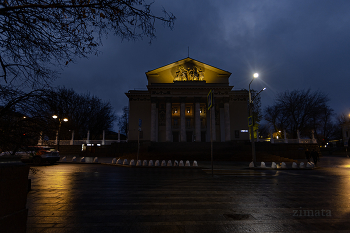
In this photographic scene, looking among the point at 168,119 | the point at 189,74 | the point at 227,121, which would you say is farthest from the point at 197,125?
the point at 189,74

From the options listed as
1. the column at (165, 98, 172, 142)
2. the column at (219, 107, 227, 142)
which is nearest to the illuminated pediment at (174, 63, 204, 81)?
the column at (165, 98, 172, 142)

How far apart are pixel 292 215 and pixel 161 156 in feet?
67.8

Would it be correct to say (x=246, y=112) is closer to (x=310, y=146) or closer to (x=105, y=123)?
(x=310, y=146)

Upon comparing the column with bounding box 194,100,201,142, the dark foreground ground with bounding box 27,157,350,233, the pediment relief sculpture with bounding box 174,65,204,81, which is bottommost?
the dark foreground ground with bounding box 27,157,350,233

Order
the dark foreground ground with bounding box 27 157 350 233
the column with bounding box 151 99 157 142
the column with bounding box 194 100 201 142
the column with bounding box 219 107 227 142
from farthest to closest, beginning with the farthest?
the column with bounding box 219 107 227 142 → the column with bounding box 151 99 157 142 → the column with bounding box 194 100 201 142 → the dark foreground ground with bounding box 27 157 350 233

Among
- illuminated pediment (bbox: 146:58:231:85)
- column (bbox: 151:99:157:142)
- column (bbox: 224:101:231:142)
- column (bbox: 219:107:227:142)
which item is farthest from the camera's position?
illuminated pediment (bbox: 146:58:231:85)

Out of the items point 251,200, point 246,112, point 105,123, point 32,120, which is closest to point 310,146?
point 246,112

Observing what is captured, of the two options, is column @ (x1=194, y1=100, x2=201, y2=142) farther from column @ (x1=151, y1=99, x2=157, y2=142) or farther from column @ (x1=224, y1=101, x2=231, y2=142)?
column @ (x1=151, y1=99, x2=157, y2=142)

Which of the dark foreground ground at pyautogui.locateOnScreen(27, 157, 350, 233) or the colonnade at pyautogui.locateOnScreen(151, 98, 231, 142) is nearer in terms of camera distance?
the dark foreground ground at pyautogui.locateOnScreen(27, 157, 350, 233)

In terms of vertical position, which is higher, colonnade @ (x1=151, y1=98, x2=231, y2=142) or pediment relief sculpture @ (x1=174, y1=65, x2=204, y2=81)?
pediment relief sculpture @ (x1=174, y1=65, x2=204, y2=81)

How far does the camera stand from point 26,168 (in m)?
2.83

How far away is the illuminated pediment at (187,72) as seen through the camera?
4109cm

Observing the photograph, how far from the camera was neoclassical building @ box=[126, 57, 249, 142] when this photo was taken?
38.5 metres

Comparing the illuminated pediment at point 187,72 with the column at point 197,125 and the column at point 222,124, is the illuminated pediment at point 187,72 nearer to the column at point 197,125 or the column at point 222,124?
the column at point 222,124
